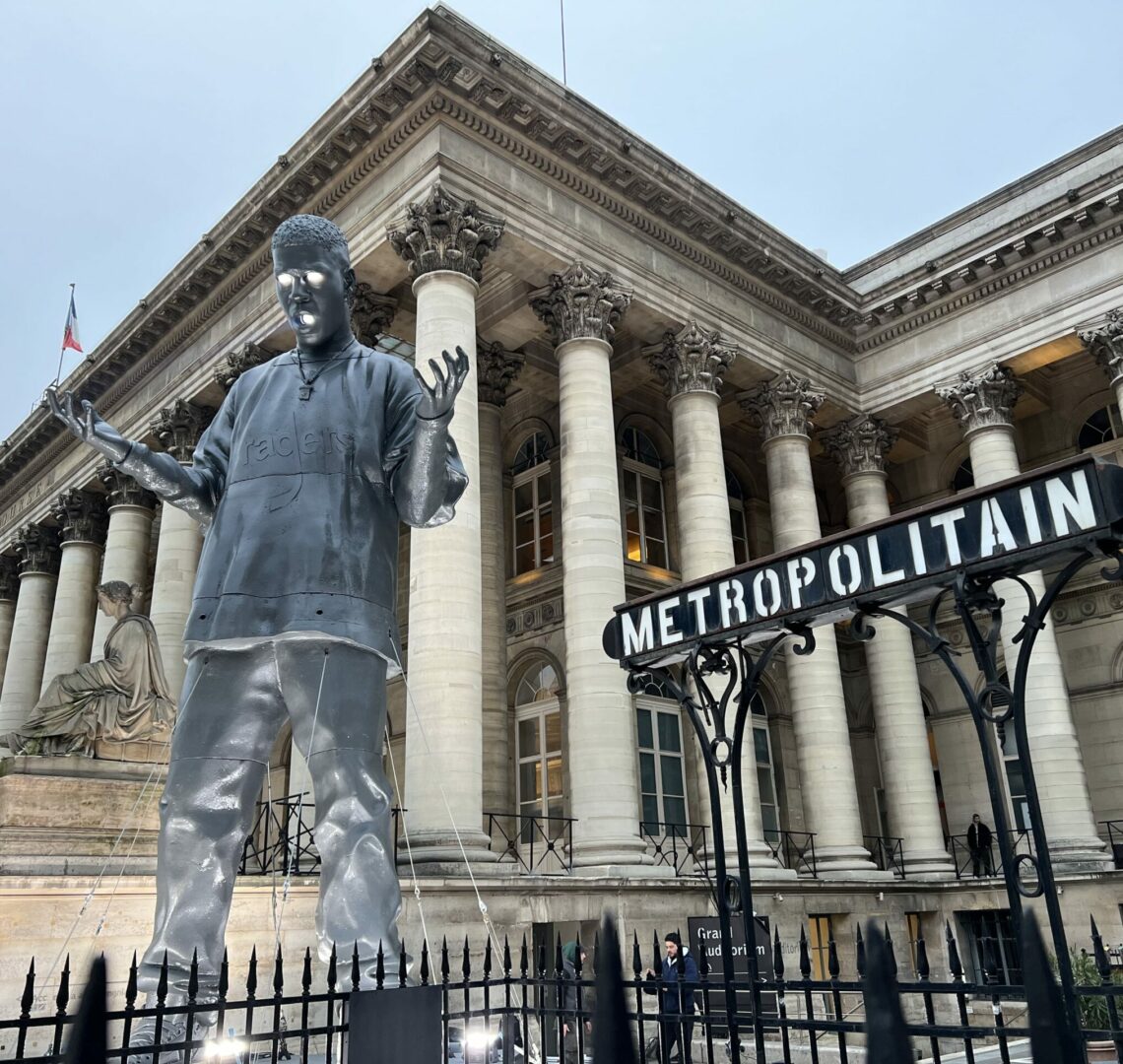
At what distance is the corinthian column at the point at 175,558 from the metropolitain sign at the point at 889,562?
1542cm

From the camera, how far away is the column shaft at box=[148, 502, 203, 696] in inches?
778

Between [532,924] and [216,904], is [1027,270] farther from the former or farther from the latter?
[216,904]

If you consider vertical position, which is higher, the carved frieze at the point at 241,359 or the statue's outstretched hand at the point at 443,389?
the carved frieze at the point at 241,359

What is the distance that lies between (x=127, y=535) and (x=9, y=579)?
11090 millimetres

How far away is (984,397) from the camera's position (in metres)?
21.3

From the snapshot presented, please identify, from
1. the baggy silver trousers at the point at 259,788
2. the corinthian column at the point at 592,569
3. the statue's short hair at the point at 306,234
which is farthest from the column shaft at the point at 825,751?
the baggy silver trousers at the point at 259,788

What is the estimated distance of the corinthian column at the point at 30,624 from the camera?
27219 millimetres

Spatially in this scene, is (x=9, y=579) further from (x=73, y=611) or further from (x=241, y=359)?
(x=241, y=359)

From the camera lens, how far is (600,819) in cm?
1452

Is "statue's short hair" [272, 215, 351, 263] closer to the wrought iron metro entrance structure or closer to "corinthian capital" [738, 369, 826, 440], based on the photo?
the wrought iron metro entrance structure

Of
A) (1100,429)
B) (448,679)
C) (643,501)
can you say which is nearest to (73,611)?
(643,501)

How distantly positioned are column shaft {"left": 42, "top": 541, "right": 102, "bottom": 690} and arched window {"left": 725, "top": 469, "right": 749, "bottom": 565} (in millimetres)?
16517

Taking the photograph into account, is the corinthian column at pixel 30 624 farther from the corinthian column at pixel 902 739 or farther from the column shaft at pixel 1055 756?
the column shaft at pixel 1055 756

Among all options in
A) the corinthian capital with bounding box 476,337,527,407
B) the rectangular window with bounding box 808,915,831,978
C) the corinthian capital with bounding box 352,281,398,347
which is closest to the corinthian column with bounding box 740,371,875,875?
the rectangular window with bounding box 808,915,831,978
